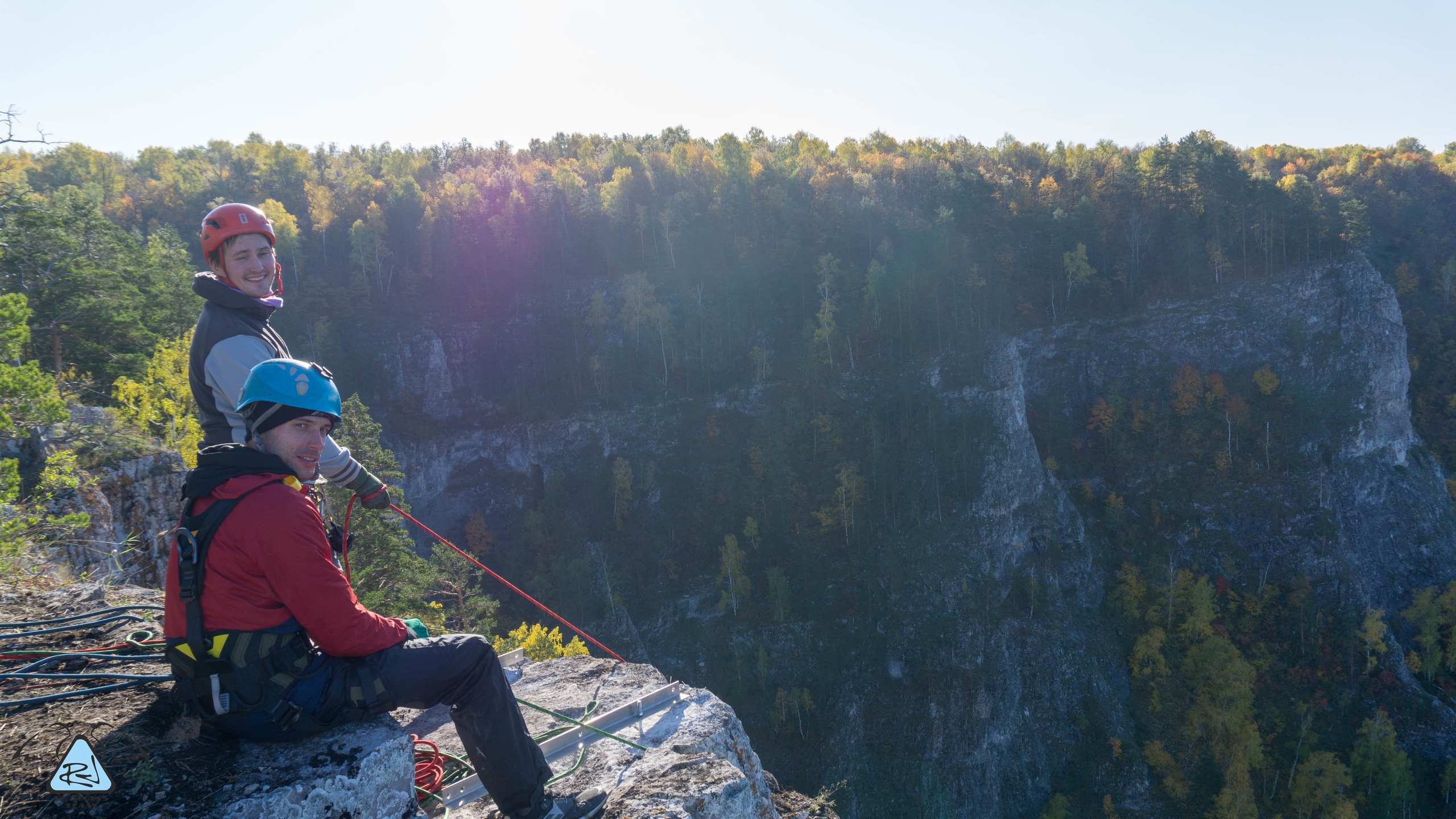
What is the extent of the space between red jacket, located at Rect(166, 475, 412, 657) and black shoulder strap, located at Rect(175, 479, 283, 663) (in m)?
0.02

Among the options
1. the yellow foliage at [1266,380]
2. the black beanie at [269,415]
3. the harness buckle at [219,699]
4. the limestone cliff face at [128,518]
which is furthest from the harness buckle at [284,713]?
the yellow foliage at [1266,380]

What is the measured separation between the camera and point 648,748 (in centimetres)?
389

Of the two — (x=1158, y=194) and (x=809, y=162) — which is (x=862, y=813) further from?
(x=1158, y=194)

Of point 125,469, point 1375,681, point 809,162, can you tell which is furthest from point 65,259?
point 1375,681

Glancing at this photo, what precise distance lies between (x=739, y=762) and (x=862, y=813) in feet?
98.9

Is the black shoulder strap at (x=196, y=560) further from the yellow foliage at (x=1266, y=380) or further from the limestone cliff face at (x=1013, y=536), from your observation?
the yellow foliage at (x=1266, y=380)

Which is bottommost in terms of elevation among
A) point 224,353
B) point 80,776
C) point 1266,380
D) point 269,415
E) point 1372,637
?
point 1372,637

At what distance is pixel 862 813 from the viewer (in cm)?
2914

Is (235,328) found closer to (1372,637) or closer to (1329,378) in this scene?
(1372,637)

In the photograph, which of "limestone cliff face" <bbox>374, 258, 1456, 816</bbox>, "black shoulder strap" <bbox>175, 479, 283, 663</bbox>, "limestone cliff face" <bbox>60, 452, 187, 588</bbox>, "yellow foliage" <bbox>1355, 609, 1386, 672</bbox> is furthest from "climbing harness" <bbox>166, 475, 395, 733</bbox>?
"yellow foliage" <bbox>1355, 609, 1386, 672</bbox>

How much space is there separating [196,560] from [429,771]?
181 centimetres

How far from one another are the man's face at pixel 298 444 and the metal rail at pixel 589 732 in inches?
78.0

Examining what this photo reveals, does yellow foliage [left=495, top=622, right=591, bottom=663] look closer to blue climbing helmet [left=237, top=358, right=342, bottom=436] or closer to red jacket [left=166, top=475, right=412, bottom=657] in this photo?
red jacket [left=166, top=475, right=412, bottom=657]

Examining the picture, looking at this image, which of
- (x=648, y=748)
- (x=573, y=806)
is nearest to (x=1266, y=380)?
(x=648, y=748)
